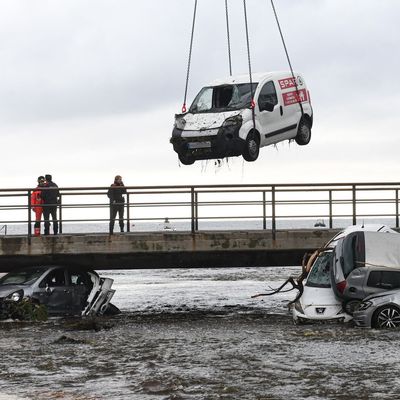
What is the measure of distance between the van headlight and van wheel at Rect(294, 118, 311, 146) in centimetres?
865

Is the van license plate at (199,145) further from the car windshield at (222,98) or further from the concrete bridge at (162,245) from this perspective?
the concrete bridge at (162,245)

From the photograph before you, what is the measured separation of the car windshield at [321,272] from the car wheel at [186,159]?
4021 millimetres

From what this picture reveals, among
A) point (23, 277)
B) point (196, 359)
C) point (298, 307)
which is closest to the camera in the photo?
point (196, 359)

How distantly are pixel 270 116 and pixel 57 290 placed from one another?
22.8 feet

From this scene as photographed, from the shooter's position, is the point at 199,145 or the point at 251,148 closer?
the point at 199,145

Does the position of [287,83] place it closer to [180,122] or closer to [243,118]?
[243,118]

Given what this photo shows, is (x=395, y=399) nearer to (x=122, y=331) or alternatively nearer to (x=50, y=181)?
(x=122, y=331)

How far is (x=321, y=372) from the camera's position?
16266mm

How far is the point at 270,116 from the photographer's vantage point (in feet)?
88.9

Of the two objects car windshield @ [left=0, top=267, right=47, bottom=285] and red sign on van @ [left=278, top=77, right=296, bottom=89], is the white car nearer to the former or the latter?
red sign on van @ [left=278, top=77, right=296, bottom=89]

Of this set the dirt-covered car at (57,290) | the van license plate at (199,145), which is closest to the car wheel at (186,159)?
the van license plate at (199,145)

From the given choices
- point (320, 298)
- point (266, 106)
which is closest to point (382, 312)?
point (320, 298)

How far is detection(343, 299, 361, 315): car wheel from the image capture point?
22594 mm

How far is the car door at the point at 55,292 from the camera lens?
24953 mm
